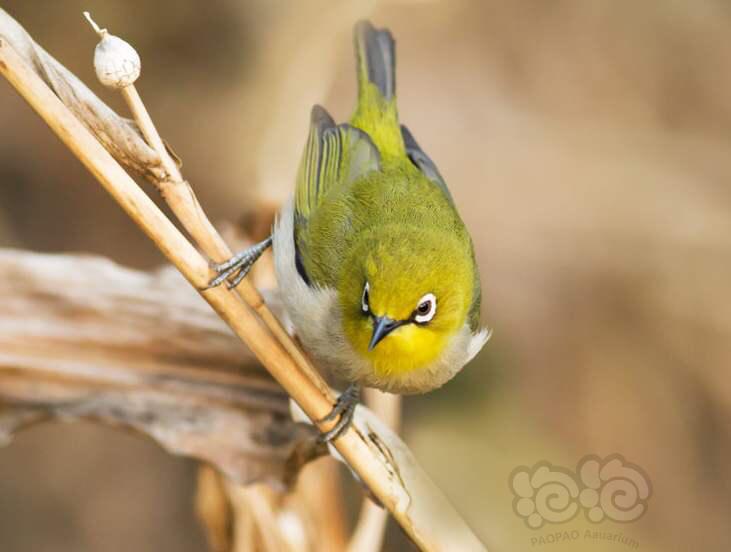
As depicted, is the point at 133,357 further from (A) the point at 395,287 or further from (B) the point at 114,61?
(B) the point at 114,61

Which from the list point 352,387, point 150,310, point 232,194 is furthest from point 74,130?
point 232,194

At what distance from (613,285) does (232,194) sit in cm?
134

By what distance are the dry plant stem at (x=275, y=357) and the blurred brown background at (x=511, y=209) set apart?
1.10 metres

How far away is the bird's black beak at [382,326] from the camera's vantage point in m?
1.88

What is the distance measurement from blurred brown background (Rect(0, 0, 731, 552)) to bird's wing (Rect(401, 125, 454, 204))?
49 cm

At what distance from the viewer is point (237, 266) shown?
1.89 meters

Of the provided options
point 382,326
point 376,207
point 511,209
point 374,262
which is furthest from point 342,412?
point 511,209

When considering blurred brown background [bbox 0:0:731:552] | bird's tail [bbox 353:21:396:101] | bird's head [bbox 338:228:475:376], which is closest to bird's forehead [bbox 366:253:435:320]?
bird's head [bbox 338:228:475:376]

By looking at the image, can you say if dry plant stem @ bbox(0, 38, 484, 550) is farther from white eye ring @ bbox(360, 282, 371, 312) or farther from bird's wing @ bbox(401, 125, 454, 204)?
bird's wing @ bbox(401, 125, 454, 204)

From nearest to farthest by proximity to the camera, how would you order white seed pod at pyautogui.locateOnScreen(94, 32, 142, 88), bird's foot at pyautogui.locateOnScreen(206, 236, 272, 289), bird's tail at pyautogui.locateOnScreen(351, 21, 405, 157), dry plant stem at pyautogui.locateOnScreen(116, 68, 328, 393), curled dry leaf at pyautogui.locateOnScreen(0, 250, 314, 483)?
white seed pod at pyautogui.locateOnScreen(94, 32, 142, 88)
dry plant stem at pyautogui.locateOnScreen(116, 68, 328, 393)
bird's foot at pyautogui.locateOnScreen(206, 236, 272, 289)
curled dry leaf at pyautogui.locateOnScreen(0, 250, 314, 483)
bird's tail at pyautogui.locateOnScreen(351, 21, 405, 157)

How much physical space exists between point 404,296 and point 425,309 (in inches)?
3.6

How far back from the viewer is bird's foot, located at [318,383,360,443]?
184 cm

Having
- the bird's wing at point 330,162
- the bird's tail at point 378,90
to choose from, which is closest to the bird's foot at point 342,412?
the bird's wing at point 330,162

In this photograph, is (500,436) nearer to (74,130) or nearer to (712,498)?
(712,498)
